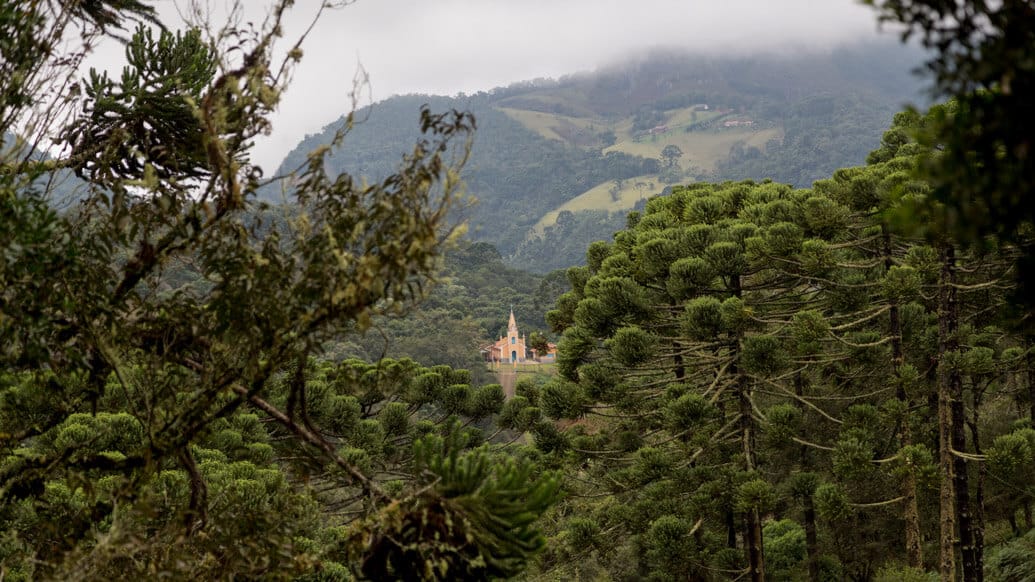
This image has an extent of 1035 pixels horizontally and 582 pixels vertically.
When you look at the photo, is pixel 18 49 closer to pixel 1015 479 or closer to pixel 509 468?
pixel 509 468

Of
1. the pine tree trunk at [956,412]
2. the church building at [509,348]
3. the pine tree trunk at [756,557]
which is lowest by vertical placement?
the church building at [509,348]

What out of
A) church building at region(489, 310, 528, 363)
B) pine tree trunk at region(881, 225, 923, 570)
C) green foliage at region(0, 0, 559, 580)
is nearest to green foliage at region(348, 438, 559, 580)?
green foliage at region(0, 0, 559, 580)

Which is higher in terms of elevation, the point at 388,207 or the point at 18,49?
the point at 18,49

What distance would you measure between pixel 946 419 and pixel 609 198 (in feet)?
552

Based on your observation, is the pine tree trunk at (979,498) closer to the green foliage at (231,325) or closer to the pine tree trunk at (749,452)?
the pine tree trunk at (749,452)

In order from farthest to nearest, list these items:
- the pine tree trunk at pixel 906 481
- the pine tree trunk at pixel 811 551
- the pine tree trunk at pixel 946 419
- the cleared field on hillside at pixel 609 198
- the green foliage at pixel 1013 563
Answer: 1. the cleared field on hillside at pixel 609 198
2. the pine tree trunk at pixel 811 551
3. the green foliage at pixel 1013 563
4. the pine tree trunk at pixel 906 481
5. the pine tree trunk at pixel 946 419

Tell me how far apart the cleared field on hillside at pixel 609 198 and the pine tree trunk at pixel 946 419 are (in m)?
154

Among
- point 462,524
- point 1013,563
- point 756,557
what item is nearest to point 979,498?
point 1013,563

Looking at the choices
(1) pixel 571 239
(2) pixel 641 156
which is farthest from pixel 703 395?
(2) pixel 641 156

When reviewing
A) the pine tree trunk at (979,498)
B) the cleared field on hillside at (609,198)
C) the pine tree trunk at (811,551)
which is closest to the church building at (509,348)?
the pine tree trunk at (811,551)

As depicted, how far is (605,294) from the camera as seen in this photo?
14172mm

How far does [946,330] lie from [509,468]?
376 inches

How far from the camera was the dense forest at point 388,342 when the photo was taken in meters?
3.24

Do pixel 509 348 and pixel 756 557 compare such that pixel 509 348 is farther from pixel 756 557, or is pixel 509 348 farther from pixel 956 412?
pixel 956 412
